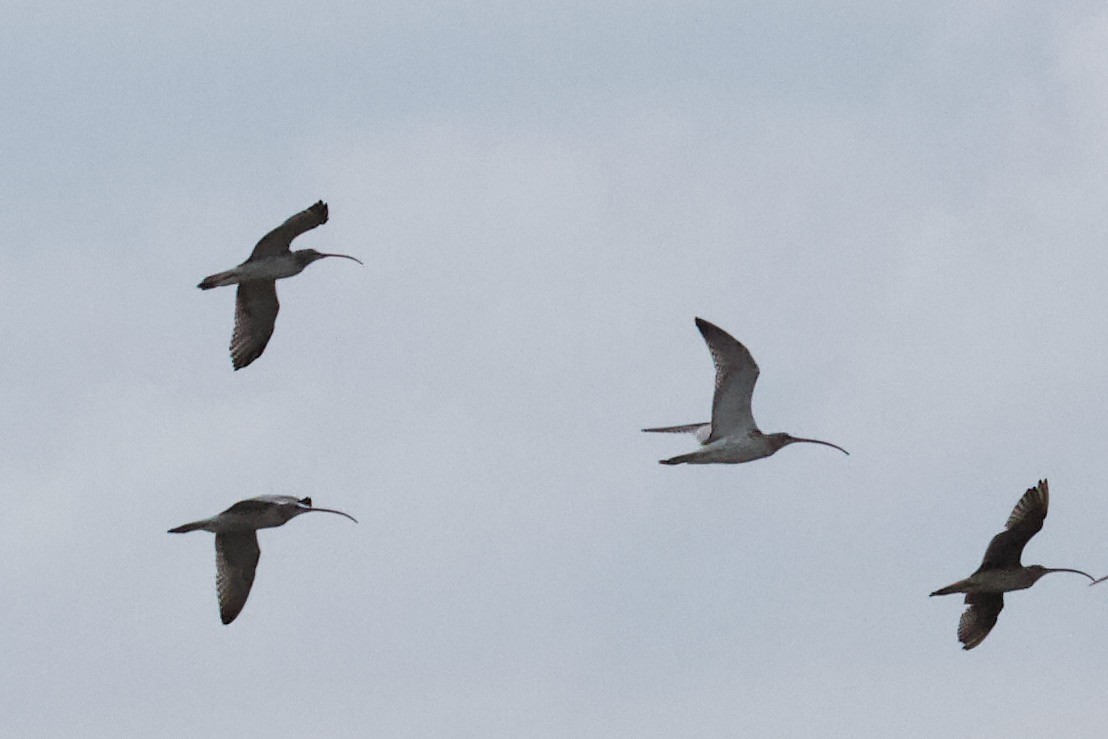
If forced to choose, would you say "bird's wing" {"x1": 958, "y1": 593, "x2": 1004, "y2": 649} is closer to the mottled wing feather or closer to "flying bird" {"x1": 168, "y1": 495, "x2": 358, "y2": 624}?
"flying bird" {"x1": 168, "y1": 495, "x2": 358, "y2": 624}

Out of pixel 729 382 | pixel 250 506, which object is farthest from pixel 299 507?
pixel 729 382

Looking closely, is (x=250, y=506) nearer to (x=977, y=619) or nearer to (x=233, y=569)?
(x=233, y=569)

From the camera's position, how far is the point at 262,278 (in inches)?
1377

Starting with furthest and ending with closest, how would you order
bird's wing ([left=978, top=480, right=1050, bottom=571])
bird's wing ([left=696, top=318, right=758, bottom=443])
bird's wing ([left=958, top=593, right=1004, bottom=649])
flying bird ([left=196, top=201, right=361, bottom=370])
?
flying bird ([left=196, top=201, right=361, bottom=370]) < bird's wing ([left=958, top=593, right=1004, bottom=649]) < bird's wing ([left=978, top=480, right=1050, bottom=571]) < bird's wing ([left=696, top=318, right=758, bottom=443])

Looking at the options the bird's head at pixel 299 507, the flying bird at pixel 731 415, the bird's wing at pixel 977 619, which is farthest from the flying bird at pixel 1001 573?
the bird's head at pixel 299 507

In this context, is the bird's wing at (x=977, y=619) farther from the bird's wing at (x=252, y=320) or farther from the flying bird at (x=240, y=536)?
the bird's wing at (x=252, y=320)

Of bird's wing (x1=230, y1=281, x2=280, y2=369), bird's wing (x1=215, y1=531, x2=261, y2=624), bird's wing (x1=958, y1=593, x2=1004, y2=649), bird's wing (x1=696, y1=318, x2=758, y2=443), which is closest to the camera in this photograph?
bird's wing (x1=696, y1=318, x2=758, y2=443)

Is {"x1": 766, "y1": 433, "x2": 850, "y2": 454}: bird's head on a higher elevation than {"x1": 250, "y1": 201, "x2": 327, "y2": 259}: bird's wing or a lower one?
lower

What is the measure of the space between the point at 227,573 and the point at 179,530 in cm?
207

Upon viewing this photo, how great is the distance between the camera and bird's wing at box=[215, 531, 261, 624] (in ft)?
109

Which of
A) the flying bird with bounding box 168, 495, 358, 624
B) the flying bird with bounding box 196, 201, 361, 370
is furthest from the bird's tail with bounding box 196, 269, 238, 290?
the flying bird with bounding box 168, 495, 358, 624

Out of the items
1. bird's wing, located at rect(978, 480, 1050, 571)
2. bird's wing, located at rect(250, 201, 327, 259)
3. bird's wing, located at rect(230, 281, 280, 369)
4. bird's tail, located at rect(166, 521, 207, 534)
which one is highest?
bird's wing, located at rect(250, 201, 327, 259)

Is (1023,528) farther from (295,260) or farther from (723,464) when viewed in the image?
(295,260)

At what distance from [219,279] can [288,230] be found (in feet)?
4.62
